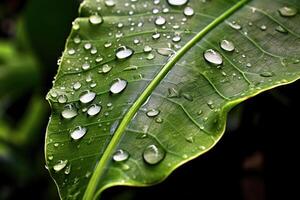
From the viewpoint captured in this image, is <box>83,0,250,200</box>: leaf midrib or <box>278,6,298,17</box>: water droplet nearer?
<box>83,0,250,200</box>: leaf midrib

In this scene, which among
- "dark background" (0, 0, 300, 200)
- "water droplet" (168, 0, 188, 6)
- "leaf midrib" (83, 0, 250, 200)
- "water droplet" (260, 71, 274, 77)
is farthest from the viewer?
"dark background" (0, 0, 300, 200)

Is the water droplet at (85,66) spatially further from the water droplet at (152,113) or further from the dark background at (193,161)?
the dark background at (193,161)

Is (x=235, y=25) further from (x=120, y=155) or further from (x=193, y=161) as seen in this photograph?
(x=193, y=161)

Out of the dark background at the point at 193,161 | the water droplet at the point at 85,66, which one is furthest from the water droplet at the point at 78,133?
the dark background at the point at 193,161

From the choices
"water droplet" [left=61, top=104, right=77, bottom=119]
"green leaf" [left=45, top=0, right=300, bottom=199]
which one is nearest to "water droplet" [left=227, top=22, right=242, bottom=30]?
"green leaf" [left=45, top=0, right=300, bottom=199]

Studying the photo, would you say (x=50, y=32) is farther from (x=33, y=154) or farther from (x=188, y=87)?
(x=188, y=87)

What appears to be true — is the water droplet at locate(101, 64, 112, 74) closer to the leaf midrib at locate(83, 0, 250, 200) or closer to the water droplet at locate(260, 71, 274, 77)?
the leaf midrib at locate(83, 0, 250, 200)

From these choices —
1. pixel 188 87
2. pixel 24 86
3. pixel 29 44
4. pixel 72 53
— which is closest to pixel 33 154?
pixel 24 86
